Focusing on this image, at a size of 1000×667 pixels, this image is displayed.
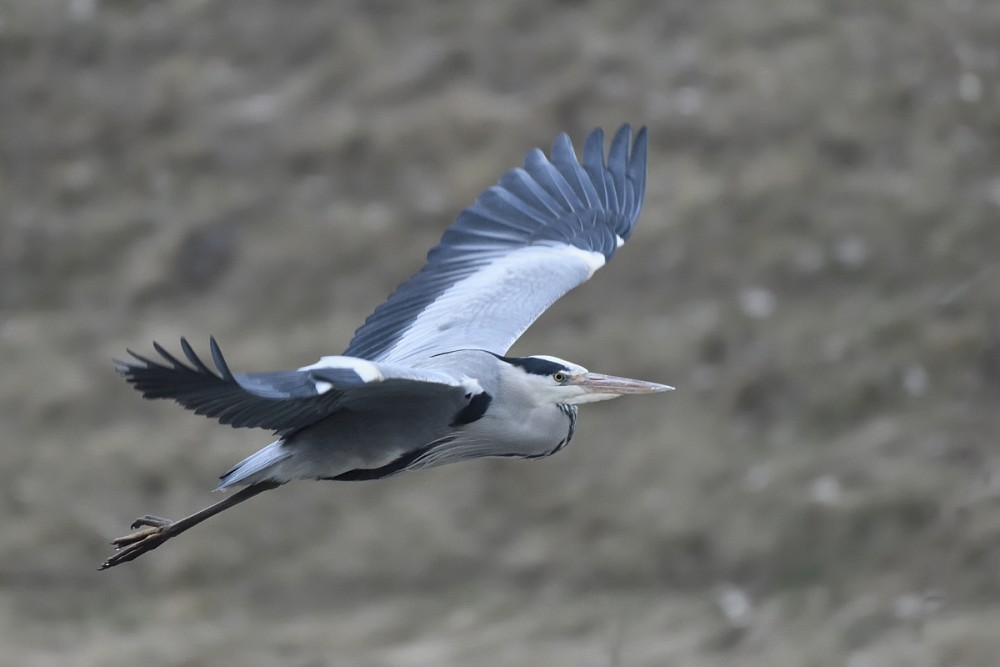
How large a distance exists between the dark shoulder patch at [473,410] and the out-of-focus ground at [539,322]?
5184 mm

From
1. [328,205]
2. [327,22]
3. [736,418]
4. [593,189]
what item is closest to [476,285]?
[593,189]

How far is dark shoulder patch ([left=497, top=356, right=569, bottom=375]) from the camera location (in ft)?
19.2

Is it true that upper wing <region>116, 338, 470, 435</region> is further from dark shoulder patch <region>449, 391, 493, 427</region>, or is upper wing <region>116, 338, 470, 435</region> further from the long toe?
the long toe

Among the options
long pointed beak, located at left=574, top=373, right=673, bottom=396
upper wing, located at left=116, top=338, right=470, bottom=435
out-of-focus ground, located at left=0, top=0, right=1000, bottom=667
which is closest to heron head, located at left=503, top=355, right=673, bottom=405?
long pointed beak, located at left=574, top=373, right=673, bottom=396

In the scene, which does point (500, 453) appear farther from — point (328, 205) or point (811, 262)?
point (328, 205)

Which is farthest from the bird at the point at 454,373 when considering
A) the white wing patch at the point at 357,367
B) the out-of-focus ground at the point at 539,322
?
the out-of-focus ground at the point at 539,322

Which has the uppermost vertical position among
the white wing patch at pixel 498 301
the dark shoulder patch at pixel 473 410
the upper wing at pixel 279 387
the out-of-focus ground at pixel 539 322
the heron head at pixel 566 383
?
the out-of-focus ground at pixel 539 322

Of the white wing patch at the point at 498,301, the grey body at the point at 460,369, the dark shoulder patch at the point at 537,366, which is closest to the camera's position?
the grey body at the point at 460,369

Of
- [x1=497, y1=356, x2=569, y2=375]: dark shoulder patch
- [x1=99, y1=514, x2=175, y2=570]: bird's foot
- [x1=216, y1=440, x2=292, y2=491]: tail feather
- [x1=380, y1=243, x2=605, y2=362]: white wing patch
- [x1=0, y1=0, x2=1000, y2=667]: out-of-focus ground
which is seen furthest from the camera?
[x1=0, y1=0, x2=1000, y2=667]: out-of-focus ground

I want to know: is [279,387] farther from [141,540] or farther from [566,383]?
[141,540]

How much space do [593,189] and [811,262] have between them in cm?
541

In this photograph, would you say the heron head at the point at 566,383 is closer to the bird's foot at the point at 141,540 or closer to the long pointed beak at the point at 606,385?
the long pointed beak at the point at 606,385

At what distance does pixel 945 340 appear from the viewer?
11.6 metres

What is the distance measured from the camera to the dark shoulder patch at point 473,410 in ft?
18.6
